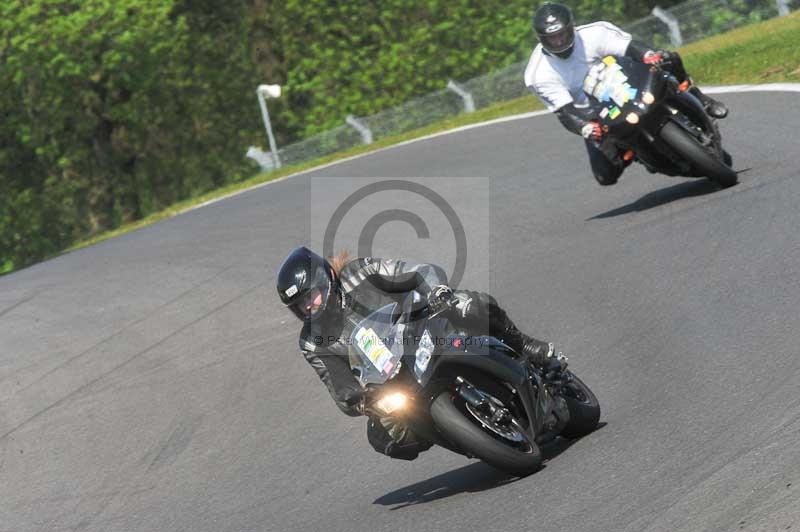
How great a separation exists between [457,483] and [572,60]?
5.59 m

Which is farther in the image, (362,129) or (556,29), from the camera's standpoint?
(362,129)

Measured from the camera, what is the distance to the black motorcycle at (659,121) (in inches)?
452

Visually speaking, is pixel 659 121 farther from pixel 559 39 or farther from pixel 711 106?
pixel 559 39

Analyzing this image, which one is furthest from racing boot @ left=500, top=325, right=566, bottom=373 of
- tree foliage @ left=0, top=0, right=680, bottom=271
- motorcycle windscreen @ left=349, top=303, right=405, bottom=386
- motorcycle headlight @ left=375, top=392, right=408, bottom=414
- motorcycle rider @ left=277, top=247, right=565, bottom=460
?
tree foliage @ left=0, top=0, right=680, bottom=271

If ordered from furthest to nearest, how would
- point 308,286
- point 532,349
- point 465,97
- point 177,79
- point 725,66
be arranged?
point 177,79 → point 465,97 → point 725,66 → point 532,349 → point 308,286

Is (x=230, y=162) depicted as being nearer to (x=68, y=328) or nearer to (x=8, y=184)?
(x=8, y=184)

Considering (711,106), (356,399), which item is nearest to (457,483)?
(356,399)

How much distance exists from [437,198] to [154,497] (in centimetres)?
798

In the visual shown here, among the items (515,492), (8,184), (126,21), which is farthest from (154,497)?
(8,184)

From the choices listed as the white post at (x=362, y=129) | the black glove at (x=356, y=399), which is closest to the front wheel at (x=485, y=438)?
the black glove at (x=356, y=399)

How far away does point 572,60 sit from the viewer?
12.3 metres

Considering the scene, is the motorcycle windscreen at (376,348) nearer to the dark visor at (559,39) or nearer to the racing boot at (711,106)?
the racing boot at (711,106)

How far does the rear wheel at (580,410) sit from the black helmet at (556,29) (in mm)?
5053

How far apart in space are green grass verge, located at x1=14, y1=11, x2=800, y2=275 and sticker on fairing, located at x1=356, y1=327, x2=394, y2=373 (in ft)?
36.9
